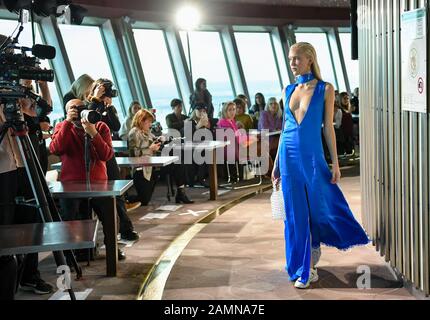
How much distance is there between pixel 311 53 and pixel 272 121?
6661 mm

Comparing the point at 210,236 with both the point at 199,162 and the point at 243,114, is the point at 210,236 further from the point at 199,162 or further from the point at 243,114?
the point at 243,114

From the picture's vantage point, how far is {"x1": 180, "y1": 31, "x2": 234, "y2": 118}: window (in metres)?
13.5

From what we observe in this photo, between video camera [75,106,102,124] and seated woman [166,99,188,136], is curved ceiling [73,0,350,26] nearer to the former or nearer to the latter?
seated woman [166,99,188,136]

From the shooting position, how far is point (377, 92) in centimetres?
453

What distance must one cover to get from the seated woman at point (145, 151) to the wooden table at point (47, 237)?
14.7ft

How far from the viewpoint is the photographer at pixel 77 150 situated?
491cm

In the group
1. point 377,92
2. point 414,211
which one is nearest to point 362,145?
point 377,92

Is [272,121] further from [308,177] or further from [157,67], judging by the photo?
[308,177]

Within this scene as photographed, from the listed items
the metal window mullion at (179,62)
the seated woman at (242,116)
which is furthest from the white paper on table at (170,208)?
the metal window mullion at (179,62)

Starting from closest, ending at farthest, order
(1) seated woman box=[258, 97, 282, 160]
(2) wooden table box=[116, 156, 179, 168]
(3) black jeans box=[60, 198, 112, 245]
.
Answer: (3) black jeans box=[60, 198, 112, 245], (2) wooden table box=[116, 156, 179, 168], (1) seated woman box=[258, 97, 282, 160]

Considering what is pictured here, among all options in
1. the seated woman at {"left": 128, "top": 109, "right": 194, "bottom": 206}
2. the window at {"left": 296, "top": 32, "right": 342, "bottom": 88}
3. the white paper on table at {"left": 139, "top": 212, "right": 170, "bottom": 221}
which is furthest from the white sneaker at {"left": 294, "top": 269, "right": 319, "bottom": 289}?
the window at {"left": 296, "top": 32, "right": 342, "bottom": 88}

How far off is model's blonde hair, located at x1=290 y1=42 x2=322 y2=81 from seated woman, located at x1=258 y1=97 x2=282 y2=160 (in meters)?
6.20

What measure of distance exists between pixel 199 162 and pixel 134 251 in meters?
3.66

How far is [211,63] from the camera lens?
1468cm
